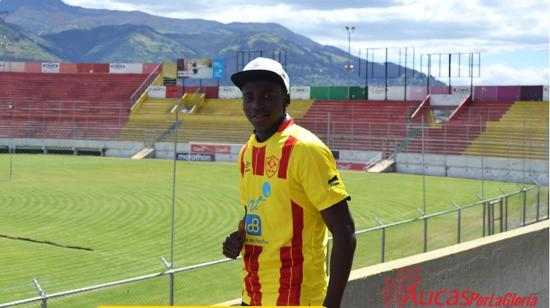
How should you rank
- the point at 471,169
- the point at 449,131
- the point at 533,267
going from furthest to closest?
the point at 449,131 → the point at 471,169 → the point at 533,267

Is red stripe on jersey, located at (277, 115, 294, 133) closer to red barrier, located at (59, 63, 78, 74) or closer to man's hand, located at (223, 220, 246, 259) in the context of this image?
man's hand, located at (223, 220, 246, 259)

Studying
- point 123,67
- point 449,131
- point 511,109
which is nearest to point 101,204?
point 449,131

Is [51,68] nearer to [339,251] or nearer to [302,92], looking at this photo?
[302,92]

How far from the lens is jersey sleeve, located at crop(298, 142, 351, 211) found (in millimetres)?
3086

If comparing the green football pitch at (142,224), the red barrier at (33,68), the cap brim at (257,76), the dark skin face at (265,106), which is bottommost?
the green football pitch at (142,224)

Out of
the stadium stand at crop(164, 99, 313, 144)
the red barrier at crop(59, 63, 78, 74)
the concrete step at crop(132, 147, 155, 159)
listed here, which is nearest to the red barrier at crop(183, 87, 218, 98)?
the stadium stand at crop(164, 99, 313, 144)

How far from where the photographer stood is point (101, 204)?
83.4ft

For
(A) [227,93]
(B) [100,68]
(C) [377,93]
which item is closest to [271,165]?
(C) [377,93]

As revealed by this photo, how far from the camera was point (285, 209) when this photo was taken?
127 inches

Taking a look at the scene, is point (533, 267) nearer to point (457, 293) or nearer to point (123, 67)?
point (457, 293)

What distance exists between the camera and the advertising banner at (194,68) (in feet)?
214

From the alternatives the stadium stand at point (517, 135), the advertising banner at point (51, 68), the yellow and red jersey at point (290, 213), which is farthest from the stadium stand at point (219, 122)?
the yellow and red jersey at point (290, 213)

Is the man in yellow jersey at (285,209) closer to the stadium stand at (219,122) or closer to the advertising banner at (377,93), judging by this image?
the stadium stand at (219,122)

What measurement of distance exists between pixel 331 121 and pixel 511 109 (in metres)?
11.7
